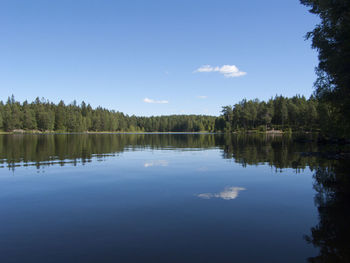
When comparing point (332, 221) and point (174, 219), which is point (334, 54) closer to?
point (332, 221)

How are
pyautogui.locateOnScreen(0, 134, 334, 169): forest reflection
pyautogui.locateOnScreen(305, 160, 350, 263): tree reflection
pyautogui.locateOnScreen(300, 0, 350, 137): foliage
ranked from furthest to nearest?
pyautogui.locateOnScreen(0, 134, 334, 169): forest reflection
pyautogui.locateOnScreen(300, 0, 350, 137): foliage
pyautogui.locateOnScreen(305, 160, 350, 263): tree reflection

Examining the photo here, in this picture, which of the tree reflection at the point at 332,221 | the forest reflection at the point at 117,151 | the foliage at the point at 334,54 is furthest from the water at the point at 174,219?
the forest reflection at the point at 117,151

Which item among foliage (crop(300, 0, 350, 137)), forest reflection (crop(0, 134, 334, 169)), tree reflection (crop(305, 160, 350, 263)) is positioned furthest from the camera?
forest reflection (crop(0, 134, 334, 169))

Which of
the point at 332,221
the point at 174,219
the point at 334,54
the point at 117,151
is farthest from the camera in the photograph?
the point at 117,151

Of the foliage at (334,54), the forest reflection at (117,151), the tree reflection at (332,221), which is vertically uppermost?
the foliage at (334,54)

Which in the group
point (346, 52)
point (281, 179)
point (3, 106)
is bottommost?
point (281, 179)

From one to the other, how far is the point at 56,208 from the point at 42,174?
12.1 meters

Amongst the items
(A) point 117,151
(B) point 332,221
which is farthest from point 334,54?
(A) point 117,151

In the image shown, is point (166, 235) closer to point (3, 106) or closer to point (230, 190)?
point (230, 190)

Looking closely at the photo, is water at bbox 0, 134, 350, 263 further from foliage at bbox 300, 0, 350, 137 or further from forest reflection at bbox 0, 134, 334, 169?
forest reflection at bbox 0, 134, 334, 169

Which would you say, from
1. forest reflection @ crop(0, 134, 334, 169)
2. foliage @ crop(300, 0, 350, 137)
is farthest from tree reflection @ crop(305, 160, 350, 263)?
forest reflection @ crop(0, 134, 334, 169)

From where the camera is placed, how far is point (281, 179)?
2283 cm

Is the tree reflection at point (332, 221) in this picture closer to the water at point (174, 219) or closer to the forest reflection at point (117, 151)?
the water at point (174, 219)

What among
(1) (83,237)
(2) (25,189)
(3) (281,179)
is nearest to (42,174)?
(2) (25,189)
